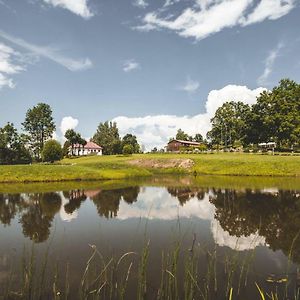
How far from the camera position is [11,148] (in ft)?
270

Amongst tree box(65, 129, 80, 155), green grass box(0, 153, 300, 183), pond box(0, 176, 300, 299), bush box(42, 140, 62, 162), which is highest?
tree box(65, 129, 80, 155)

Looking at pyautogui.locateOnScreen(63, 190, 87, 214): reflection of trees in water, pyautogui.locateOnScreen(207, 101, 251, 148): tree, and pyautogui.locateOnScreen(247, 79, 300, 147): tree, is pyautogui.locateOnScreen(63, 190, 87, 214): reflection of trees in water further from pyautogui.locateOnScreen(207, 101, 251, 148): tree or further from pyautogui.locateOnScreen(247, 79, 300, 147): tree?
pyautogui.locateOnScreen(207, 101, 251, 148): tree

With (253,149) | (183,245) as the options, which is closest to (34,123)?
(253,149)

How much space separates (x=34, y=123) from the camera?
314 feet

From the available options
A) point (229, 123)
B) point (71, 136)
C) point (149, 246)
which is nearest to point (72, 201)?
point (149, 246)

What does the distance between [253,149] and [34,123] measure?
64.2 meters

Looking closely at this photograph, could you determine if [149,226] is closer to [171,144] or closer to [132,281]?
[132,281]

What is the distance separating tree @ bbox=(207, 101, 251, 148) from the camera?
110 metres

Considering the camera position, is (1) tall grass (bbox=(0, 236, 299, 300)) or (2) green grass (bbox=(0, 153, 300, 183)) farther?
(2) green grass (bbox=(0, 153, 300, 183))

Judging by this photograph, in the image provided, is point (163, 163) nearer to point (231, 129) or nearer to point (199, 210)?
point (199, 210)

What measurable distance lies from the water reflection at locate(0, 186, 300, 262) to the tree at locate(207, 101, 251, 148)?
79.5 meters

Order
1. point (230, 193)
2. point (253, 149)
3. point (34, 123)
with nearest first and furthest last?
point (230, 193) → point (253, 149) → point (34, 123)

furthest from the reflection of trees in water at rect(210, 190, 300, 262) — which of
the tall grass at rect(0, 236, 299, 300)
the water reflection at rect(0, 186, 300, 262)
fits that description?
the tall grass at rect(0, 236, 299, 300)

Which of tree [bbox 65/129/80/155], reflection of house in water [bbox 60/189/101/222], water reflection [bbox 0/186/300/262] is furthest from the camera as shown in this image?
tree [bbox 65/129/80/155]
